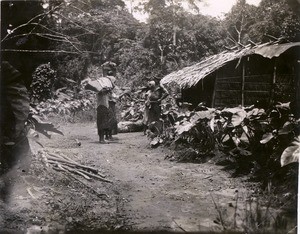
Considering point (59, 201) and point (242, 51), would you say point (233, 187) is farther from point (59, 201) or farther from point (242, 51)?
point (242, 51)

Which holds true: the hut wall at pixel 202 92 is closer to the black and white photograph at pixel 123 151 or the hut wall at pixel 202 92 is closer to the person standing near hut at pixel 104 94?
the person standing near hut at pixel 104 94

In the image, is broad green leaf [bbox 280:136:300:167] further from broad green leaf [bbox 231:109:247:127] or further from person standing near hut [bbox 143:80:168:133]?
person standing near hut [bbox 143:80:168:133]

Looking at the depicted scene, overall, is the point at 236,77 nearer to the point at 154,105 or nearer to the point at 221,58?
the point at 221,58

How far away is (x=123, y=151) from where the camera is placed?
338cm

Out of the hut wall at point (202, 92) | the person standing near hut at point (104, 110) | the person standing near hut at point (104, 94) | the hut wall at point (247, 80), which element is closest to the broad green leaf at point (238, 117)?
the person standing near hut at point (104, 94)

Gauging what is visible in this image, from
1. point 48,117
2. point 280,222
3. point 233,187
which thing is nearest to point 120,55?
point 48,117

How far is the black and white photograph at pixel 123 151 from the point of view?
2.21 metres

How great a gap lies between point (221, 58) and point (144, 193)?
2014 millimetres

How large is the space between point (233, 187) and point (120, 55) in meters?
1.37

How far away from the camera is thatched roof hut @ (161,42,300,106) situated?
4.16 m

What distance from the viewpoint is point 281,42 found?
376 cm

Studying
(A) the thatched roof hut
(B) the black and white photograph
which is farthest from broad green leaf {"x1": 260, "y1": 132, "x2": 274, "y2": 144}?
(A) the thatched roof hut

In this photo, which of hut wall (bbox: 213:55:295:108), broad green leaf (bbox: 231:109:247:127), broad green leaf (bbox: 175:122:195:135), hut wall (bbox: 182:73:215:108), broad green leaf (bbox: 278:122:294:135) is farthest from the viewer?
hut wall (bbox: 182:73:215:108)

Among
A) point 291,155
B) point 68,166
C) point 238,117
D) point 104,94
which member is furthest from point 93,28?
point 291,155
